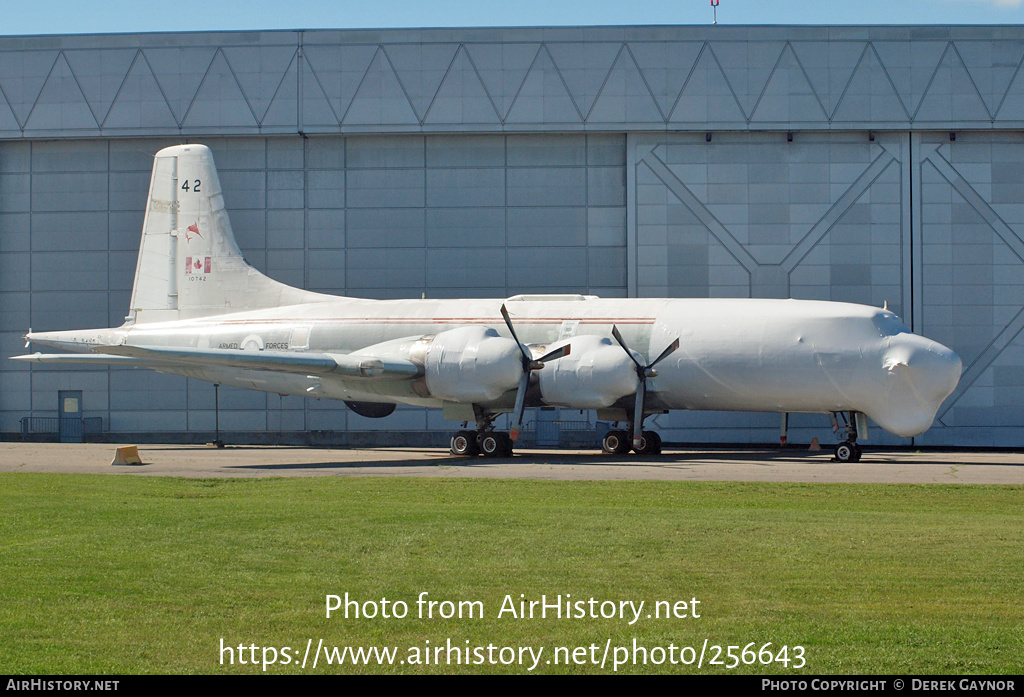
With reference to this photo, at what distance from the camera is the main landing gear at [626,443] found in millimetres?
29109

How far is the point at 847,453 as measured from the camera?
26266 mm

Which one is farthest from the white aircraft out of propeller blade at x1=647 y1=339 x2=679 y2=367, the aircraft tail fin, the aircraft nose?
the aircraft tail fin

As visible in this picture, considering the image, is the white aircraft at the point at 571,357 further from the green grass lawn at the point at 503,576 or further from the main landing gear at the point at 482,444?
the green grass lawn at the point at 503,576

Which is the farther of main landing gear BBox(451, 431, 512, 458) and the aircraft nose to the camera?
main landing gear BBox(451, 431, 512, 458)

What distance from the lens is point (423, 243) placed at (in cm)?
3806

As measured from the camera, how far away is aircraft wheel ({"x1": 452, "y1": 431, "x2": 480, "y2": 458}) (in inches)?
1080

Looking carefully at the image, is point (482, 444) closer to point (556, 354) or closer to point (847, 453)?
point (556, 354)

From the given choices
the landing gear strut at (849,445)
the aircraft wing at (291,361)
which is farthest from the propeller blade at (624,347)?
the landing gear strut at (849,445)

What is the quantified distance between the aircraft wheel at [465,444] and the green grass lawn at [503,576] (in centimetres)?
1146

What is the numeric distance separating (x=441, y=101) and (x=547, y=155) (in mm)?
4327

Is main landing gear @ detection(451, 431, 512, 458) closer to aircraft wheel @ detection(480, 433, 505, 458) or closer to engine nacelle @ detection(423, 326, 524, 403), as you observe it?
aircraft wheel @ detection(480, 433, 505, 458)

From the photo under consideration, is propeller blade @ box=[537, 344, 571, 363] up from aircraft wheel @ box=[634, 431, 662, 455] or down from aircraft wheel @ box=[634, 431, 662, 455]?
up

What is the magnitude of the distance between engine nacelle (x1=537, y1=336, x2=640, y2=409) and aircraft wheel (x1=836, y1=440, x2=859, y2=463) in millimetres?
5401

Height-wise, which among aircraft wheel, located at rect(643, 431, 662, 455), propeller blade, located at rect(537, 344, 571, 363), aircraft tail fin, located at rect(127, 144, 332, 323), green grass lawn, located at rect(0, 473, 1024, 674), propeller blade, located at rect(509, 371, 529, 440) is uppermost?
aircraft tail fin, located at rect(127, 144, 332, 323)
